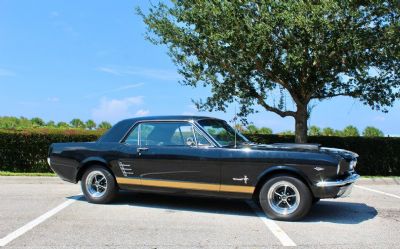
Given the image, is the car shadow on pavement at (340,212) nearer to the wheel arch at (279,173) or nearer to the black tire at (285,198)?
the black tire at (285,198)

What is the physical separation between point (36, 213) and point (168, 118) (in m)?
2.68

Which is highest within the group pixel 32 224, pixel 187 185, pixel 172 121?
pixel 172 121

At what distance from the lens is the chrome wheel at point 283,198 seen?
7465mm

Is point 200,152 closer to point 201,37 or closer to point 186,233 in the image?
point 186,233

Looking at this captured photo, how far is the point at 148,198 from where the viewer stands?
31.1 ft

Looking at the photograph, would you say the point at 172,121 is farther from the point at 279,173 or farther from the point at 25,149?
the point at 25,149

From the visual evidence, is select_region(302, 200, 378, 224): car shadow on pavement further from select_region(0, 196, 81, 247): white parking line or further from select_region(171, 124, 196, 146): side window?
select_region(0, 196, 81, 247): white parking line

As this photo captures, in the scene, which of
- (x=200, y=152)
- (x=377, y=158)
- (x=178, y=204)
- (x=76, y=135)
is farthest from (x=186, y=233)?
(x=377, y=158)

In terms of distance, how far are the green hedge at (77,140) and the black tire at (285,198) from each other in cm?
725

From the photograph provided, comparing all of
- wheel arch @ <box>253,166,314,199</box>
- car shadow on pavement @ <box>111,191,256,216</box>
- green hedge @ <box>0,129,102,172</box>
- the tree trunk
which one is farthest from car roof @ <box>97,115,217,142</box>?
the tree trunk

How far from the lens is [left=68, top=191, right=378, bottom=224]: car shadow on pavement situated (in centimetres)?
793

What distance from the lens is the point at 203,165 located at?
309 inches

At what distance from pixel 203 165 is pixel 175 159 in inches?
20.2

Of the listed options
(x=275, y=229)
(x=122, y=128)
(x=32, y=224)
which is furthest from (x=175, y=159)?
(x=32, y=224)
